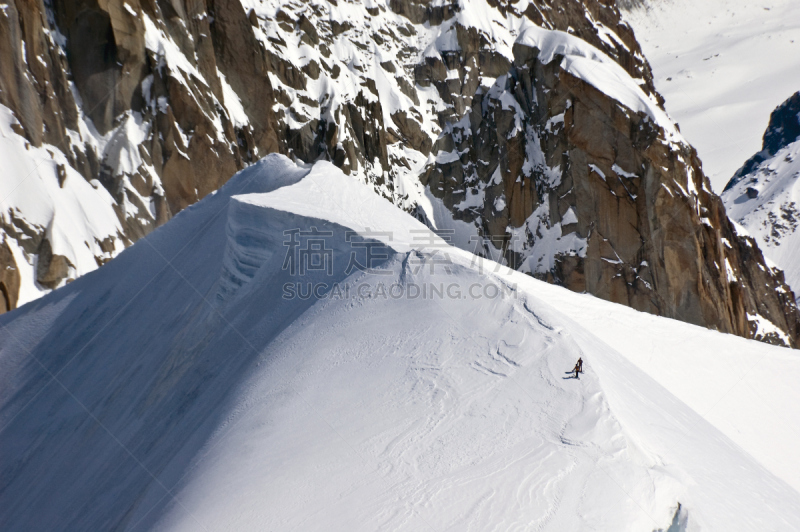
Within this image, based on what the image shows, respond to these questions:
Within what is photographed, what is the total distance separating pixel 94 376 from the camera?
16.0 m

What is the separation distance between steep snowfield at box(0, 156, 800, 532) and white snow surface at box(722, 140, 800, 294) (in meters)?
70.1

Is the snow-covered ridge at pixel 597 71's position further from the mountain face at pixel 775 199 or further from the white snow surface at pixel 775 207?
the mountain face at pixel 775 199

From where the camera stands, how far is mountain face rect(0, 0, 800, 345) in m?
39.4

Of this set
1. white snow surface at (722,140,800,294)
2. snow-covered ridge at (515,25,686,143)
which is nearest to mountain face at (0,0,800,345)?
snow-covered ridge at (515,25,686,143)

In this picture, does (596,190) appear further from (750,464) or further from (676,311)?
(750,464)

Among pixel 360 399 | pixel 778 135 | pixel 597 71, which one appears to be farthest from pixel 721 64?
pixel 360 399

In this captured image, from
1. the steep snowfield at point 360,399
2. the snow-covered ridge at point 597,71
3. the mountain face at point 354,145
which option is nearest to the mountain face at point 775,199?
the mountain face at point 354,145

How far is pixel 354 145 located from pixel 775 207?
2258 inches

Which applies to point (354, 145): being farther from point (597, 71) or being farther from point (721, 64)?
point (721, 64)

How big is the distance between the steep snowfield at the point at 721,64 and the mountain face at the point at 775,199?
11.3 meters

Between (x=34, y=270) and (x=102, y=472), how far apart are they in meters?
28.3

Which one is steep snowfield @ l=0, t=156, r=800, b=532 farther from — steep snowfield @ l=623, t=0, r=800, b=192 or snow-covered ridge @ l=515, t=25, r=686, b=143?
steep snowfield @ l=623, t=0, r=800, b=192

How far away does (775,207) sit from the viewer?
8231cm

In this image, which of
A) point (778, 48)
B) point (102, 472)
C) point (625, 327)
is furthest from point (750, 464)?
point (778, 48)
